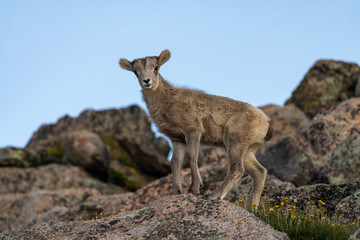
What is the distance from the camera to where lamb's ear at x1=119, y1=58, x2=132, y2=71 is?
38.6 ft

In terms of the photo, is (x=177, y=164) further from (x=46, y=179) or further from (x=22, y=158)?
(x=22, y=158)

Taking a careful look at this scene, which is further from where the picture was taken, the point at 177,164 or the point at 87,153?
the point at 87,153

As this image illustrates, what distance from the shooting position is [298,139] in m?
16.8

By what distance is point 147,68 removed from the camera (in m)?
11.3

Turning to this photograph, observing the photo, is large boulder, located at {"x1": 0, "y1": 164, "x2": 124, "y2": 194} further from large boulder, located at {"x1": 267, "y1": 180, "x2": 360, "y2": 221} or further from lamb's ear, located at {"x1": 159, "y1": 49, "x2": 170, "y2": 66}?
large boulder, located at {"x1": 267, "y1": 180, "x2": 360, "y2": 221}

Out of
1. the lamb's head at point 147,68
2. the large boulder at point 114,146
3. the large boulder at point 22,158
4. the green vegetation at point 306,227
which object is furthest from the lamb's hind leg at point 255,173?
the large boulder at point 22,158

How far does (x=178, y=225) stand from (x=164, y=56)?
5.29 metres

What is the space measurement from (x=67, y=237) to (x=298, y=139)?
34.6 ft

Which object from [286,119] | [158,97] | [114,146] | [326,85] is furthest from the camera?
[114,146]

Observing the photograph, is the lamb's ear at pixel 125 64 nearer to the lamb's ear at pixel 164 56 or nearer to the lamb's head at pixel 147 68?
the lamb's head at pixel 147 68

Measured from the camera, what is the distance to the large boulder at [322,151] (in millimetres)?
14484

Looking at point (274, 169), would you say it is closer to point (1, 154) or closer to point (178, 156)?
point (178, 156)

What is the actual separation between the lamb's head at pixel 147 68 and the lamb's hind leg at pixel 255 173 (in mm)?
2884

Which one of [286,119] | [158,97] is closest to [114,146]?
→ [286,119]
